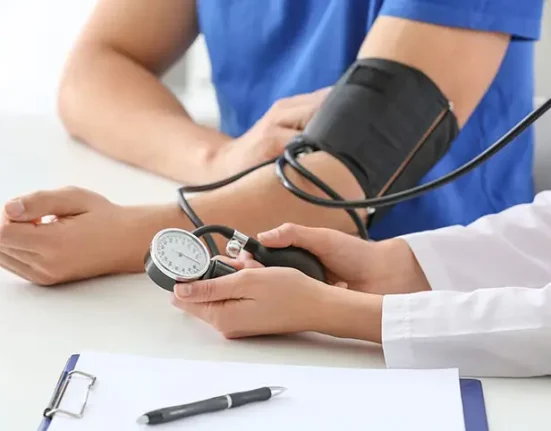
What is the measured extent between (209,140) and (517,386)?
24.8 inches

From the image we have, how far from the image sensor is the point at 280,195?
0.94 m

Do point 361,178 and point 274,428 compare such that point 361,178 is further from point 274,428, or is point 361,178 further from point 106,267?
point 274,428

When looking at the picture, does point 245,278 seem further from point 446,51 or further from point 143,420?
point 446,51

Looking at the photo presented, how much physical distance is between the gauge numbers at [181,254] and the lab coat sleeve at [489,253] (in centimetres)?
22

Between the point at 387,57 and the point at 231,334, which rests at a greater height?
the point at 387,57

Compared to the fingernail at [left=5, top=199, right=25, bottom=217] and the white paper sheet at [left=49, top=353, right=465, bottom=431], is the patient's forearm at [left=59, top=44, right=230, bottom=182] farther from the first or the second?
the white paper sheet at [left=49, top=353, right=465, bottom=431]

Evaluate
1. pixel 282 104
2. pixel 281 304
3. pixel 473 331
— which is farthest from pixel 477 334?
pixel 282 104

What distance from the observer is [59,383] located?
625mm

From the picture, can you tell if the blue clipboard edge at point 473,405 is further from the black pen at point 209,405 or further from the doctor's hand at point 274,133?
the doctor's hand at point 274,133

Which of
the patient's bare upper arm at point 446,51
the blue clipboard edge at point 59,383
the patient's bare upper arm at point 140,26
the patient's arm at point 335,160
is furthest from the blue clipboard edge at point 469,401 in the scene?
the patient's bare upper arm at point 140,26

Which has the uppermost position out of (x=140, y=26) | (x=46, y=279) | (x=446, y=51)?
(x=446, y=51)

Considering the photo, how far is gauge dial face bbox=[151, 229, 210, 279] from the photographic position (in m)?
0.72

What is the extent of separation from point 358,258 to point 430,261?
3.0 inches

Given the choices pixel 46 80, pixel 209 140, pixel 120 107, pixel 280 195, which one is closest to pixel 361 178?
pixel 280 195
